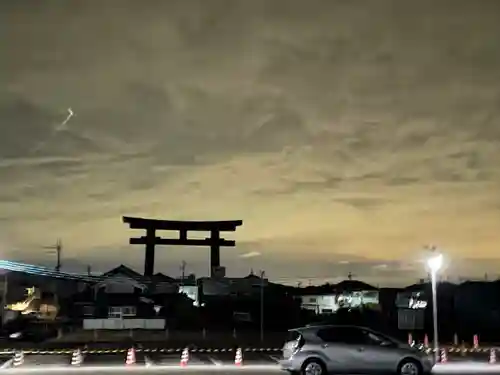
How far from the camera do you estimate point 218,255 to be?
49844 millimetres

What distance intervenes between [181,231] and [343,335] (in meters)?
32.2

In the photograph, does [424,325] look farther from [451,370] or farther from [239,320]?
[451,370]

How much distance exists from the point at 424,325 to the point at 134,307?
22030mm

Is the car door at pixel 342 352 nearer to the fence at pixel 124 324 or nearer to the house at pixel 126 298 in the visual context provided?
the fence at pixel 124 324

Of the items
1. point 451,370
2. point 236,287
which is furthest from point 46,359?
point 236,287

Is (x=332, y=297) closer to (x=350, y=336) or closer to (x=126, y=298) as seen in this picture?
(x=126, y=298)

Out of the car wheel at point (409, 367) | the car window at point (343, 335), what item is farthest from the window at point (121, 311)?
the car wheel at point (409, 367)

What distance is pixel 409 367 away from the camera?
17.7 meters

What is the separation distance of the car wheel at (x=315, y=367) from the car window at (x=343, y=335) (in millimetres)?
607

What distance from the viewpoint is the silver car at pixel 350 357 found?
57.6ft

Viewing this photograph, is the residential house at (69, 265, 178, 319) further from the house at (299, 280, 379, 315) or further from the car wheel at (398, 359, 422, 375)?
the car wheel at (398, 359, 422, 375)

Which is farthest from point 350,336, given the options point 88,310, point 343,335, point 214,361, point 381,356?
point 88,310

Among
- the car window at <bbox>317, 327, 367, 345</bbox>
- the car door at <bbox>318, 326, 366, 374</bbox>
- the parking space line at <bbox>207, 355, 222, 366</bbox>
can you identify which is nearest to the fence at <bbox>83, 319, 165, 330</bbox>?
the parking space line at <bbox>207, 355, 222, 366</bbox>

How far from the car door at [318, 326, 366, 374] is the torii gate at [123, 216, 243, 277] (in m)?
31.2
